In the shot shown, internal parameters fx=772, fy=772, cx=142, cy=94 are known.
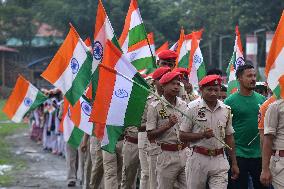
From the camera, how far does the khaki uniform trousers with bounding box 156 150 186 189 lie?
8.88m

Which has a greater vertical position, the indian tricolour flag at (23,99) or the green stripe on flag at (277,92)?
the green stripe on flag at (277,92)

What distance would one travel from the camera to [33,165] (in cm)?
1845

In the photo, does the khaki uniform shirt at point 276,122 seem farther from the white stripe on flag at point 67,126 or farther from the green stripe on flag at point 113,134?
the white stripe on flag at point 67,126

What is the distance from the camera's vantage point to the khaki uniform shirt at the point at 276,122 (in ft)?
24.3

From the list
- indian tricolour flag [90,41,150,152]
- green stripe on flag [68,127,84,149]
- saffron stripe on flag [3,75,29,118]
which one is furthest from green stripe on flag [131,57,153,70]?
saffron stripe on flag [3,75,29,118]

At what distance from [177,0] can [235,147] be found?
6338 cm

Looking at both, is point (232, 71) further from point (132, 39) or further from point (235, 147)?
point (235, 147)

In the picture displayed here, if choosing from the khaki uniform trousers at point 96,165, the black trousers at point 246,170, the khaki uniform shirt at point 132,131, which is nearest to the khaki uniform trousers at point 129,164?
the khaki uniform shirt at point 132,131

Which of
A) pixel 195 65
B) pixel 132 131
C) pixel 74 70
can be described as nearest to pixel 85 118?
pixel 74 70

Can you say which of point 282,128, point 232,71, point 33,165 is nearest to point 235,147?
point 282,128

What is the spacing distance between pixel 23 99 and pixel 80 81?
4867 mm

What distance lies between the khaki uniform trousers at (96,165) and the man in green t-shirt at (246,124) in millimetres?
3407

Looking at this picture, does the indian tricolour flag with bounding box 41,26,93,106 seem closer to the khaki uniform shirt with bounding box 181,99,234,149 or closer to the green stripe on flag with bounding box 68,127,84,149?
the green stripe on flag with bounding box 68,127,84,149

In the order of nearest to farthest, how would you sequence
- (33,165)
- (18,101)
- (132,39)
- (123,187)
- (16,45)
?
(123,187) → (132,39) → (18,101) → (33,165) → (16,45)
